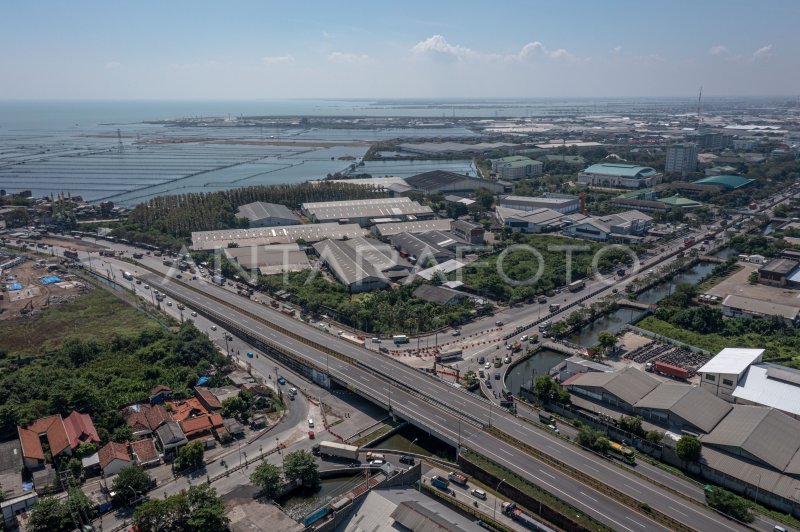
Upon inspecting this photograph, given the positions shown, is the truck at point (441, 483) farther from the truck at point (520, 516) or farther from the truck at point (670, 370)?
the truck at point (670, 370)

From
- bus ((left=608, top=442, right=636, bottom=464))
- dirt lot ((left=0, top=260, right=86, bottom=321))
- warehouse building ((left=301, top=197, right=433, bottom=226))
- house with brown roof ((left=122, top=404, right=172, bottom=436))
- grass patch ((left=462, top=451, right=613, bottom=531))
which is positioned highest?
warehouse building ((left=301, top=197, right=433, bottom=226))

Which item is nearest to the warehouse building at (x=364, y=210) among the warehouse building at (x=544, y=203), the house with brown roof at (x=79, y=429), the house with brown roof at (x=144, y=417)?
the warehouse building at (x=544, y=203)

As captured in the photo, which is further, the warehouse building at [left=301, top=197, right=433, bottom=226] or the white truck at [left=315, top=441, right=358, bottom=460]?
the warehouse building at [left=301, top=197, right=433, bottom=226]

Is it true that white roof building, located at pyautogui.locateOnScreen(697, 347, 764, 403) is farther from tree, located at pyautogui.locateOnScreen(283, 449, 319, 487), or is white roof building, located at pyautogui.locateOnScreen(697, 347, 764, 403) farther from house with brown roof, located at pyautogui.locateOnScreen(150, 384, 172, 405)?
house with brown roof, located at pyautogui.locateOnScreen(150, 384, 172, 405)

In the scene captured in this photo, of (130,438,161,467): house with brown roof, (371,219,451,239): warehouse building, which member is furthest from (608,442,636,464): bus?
(371,219,451,239): warehouse building

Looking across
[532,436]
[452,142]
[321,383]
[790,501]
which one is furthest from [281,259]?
[452,142]
